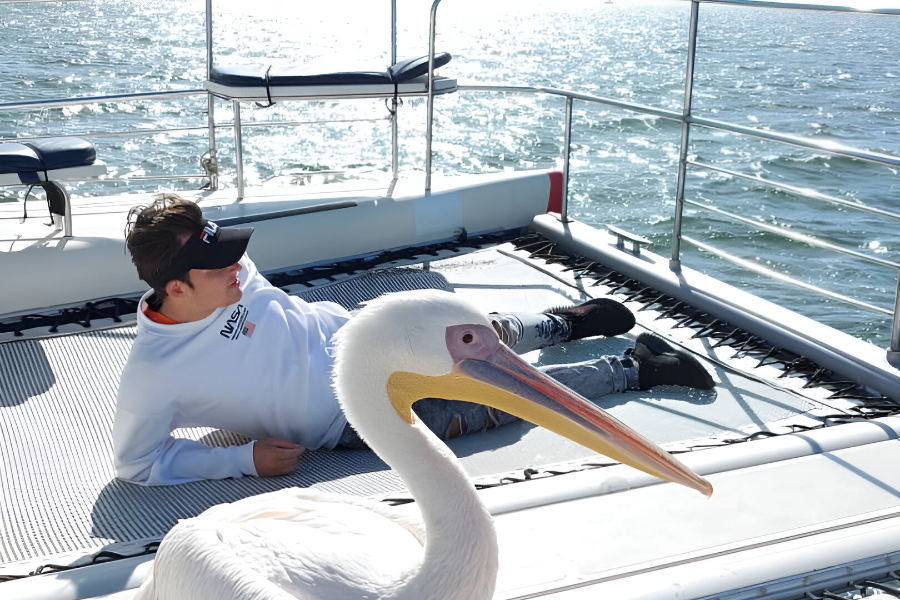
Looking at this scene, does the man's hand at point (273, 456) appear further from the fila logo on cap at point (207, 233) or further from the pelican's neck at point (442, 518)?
the pelican's neck at point (442, 518)

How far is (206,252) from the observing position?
202cm

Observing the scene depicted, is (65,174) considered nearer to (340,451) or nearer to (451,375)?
(340,451)

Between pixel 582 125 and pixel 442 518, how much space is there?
12.4 m

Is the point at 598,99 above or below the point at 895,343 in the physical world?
above

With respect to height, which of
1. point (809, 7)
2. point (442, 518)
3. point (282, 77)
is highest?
point (809, 7)

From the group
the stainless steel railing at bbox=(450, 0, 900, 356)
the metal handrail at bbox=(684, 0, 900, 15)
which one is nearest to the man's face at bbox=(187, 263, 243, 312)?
the stainless steel railing at bbox=(450, 0, 900, 356)

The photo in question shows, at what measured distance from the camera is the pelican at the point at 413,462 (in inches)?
53.5

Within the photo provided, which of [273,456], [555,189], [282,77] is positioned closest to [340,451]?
[273,456]

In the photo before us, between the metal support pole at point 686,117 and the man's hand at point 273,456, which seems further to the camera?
the metal support pole at point 686,117

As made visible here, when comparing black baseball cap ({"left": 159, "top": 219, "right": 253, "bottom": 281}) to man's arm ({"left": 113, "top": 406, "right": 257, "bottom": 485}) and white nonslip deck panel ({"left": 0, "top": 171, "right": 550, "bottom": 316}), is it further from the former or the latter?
white nonslip deck panel ({"left": 0, "top": 171, "right": 550, "bottom": 316})

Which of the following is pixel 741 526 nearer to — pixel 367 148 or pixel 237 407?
pixel 237 407

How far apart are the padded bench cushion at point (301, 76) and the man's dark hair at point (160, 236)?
152 cm

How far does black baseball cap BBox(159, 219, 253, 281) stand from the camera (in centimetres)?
201

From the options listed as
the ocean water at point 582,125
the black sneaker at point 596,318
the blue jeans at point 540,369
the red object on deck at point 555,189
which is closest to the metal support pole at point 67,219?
the ocean water at point 582,125
